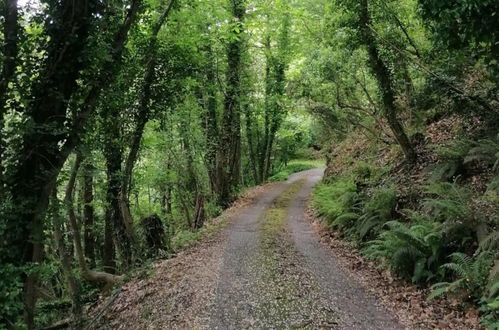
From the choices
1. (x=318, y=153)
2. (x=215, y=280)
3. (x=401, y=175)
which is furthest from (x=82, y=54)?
(x=318, y=153)

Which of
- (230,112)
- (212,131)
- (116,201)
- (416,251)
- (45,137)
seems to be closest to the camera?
(45,137)

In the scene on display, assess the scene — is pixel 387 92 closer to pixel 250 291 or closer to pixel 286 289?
pixel 286 289

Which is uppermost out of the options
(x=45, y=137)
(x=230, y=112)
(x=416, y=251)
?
(x=230, y=112)

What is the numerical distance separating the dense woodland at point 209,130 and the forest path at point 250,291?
3.66 feet

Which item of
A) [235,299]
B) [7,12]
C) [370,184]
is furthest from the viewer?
[370,184]

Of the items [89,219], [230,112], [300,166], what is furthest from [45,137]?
[300,166]

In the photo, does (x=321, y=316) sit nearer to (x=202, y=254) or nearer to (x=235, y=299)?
(x=235, y=299)

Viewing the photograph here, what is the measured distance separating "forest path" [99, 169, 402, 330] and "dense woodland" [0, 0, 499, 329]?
1.12 m

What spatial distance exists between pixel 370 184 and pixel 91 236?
41.2 ft

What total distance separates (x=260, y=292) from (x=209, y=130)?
12141mm

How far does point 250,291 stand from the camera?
286 inches

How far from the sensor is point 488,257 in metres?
6.05

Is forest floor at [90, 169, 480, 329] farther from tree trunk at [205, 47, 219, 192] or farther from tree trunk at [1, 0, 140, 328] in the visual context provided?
tree trunk at [205, 47, 219, 192]

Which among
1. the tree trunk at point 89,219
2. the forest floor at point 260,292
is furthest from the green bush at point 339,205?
the tree trunk at point 89,219
